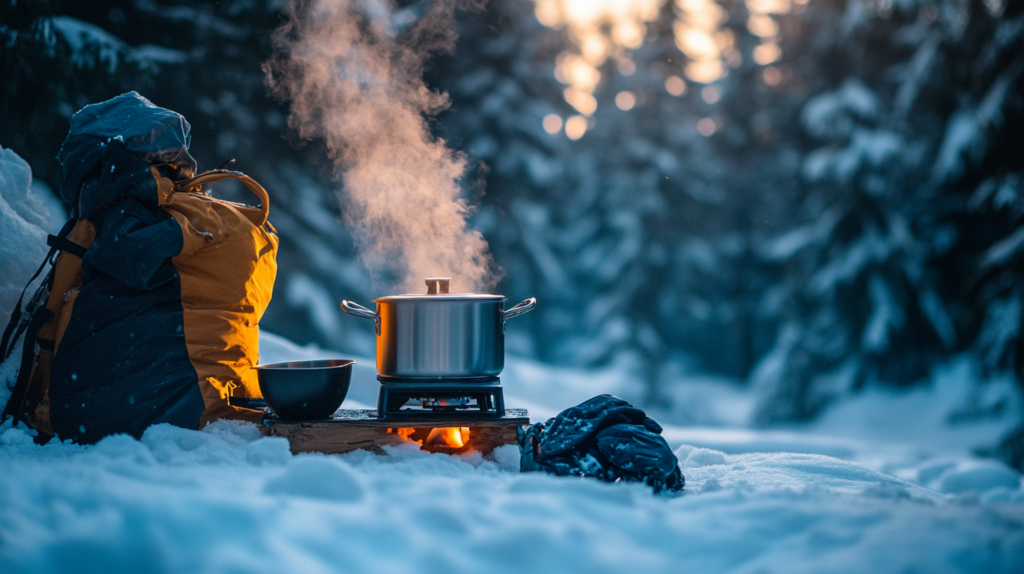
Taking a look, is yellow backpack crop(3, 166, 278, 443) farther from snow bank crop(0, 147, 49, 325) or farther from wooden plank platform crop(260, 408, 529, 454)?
snow bank crop(0, 147, 49, 325)

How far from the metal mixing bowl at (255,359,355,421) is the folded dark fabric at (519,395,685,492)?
2.79ft

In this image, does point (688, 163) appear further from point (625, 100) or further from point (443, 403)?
point (443, 403)

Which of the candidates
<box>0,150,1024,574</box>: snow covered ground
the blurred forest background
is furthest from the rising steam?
<box>0,150,1024,574</box>: snow covered ground

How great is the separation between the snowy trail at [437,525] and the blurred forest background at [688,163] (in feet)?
12.6

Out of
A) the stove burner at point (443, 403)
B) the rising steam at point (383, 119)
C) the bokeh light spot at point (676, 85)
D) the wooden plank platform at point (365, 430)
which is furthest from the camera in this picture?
the bokeh light spot at point (676, 85)

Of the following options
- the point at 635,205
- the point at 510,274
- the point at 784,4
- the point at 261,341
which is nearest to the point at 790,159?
the point at 635,205

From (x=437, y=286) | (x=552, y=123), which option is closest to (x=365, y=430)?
(x=437, y=286)

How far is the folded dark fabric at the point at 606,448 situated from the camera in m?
2.06

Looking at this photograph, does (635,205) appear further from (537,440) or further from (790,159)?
(537,440)

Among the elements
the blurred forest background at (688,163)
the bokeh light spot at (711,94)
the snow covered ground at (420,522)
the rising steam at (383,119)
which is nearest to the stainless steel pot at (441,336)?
the snow covered ground at (420,522)

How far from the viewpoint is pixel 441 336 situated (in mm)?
2391

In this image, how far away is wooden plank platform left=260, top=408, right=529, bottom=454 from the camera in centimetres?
236

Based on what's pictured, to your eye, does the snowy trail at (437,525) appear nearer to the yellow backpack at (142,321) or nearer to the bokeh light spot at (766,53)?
the yellow backpack at (142,321)

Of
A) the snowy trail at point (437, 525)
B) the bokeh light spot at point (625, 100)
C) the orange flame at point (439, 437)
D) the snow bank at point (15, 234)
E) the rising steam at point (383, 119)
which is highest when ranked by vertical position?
the bokeh light spot at point (625, 100)
